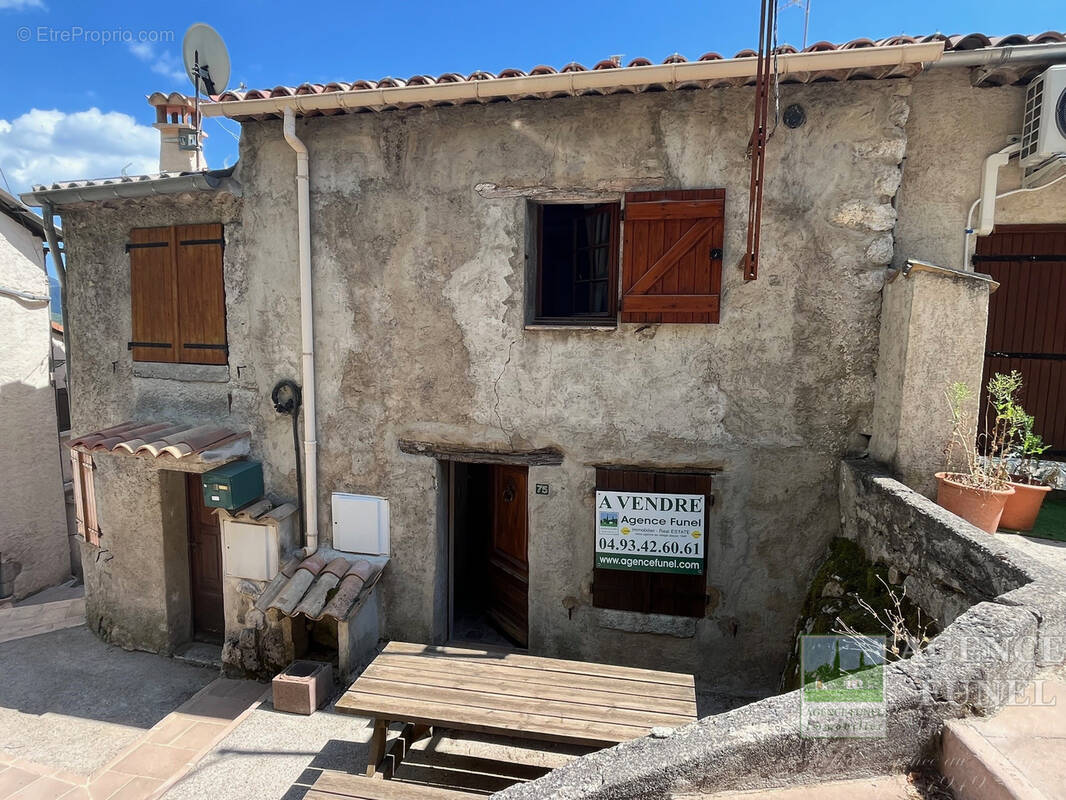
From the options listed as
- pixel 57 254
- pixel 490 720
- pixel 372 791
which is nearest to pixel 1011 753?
pixel 490 720

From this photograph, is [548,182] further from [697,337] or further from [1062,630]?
[1062,630]

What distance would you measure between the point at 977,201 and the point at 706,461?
2943mm

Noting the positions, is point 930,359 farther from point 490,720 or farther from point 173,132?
point 173,132

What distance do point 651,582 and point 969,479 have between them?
2587 mm

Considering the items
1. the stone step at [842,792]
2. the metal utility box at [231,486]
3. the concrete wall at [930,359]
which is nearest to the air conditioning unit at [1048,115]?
the concrete wall at [930,359]

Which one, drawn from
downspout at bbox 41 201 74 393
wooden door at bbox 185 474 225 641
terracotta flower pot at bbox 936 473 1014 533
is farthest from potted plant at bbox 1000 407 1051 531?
downspout at bbox 41 201 74 393

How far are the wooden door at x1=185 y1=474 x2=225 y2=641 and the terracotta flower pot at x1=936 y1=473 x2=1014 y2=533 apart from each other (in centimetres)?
719

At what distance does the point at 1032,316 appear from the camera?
527cm

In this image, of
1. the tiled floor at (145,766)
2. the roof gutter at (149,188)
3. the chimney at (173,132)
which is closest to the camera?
the tiled floor at (145,766)

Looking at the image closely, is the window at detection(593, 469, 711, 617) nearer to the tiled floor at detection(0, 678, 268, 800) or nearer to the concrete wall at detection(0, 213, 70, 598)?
the tiled floor at detection(0, 678, 268, 800)

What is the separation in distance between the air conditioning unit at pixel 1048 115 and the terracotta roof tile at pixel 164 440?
7271 mm

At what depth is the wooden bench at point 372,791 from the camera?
3594 mm

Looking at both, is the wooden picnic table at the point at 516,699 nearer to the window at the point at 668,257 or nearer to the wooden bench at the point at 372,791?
the wooden bench at the point at 372,791

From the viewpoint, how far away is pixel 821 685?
236cm
